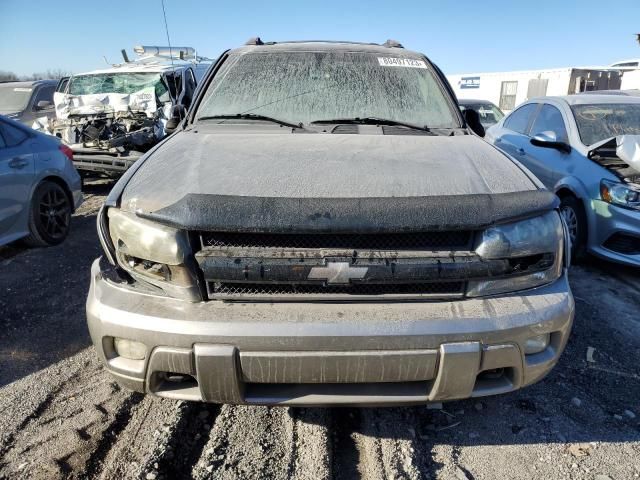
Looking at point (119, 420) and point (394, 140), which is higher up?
point (394, 140)

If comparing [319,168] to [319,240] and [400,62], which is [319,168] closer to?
[319,240]

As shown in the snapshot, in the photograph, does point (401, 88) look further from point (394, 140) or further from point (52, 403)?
point (52, 403)

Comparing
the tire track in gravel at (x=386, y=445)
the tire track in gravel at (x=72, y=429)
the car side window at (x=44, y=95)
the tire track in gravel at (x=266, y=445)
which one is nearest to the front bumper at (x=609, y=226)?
the tire track in gravel at (x=386, y=445)

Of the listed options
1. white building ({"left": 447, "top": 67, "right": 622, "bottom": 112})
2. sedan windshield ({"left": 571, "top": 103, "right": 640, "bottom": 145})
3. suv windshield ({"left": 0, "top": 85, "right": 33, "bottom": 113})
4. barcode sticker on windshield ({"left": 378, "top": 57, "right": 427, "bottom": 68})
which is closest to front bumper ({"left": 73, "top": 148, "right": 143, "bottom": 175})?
suv windshield ({"left": 0, "top": 85, "right": 33, "bottom": 113})

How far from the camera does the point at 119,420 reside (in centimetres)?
244

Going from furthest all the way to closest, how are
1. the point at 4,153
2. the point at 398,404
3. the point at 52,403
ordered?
the point at 4,153 < the point at 52,403 < the point at 398,404

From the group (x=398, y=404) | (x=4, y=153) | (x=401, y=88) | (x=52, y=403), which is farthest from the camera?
(x=4, y=153)

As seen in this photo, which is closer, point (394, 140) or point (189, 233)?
point (189, 233)

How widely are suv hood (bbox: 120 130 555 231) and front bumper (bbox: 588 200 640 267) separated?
2.34 m

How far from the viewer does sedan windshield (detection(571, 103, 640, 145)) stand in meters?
5.02

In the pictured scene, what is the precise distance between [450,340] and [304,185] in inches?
34.9

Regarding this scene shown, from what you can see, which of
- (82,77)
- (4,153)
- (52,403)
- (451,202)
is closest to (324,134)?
(451,202)

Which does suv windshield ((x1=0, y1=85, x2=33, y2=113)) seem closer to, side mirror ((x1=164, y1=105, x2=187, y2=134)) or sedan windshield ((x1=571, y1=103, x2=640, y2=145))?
side mirror ((x1=164, y1=105, x2=187, y2=134))

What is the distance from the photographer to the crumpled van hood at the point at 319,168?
1975 millimetres
